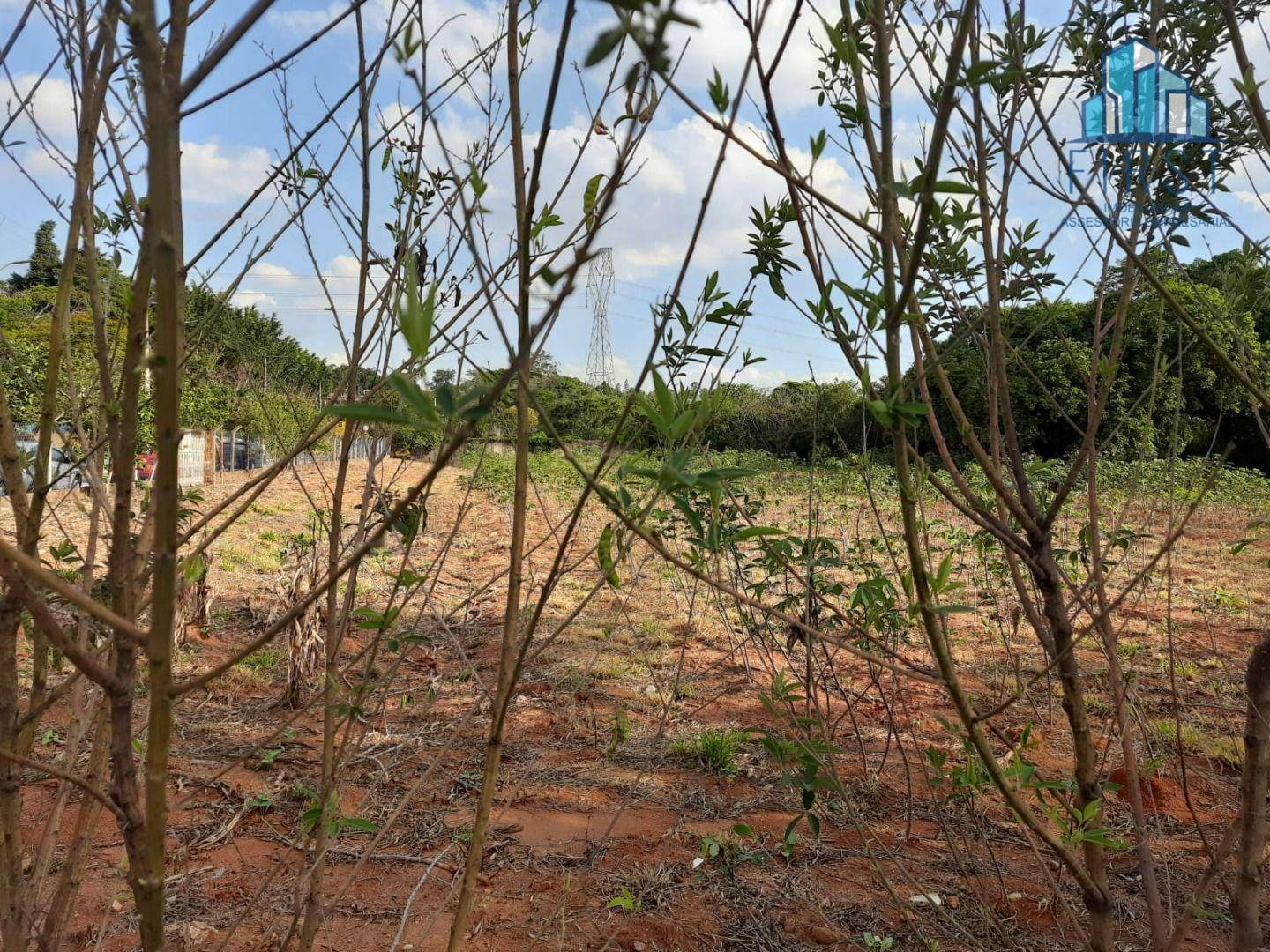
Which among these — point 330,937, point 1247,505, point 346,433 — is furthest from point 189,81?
point 1247,505

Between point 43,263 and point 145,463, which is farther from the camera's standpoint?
point 145,463

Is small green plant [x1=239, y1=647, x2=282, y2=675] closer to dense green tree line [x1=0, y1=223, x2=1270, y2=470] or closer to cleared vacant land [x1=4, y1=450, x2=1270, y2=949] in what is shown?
cleared vacant land [x1=4, y1=450, x2=1270, y2=949]

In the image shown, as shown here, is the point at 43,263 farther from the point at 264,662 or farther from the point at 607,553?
the point at 264,662

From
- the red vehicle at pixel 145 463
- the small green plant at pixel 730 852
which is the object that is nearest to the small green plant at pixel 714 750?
the small green plant at pixel 730 852

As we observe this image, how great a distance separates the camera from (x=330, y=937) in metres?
2.84

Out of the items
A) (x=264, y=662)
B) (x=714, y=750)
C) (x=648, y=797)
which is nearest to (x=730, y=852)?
(x=648, y=797)

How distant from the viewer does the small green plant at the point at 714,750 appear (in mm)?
4250

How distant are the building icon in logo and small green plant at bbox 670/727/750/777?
3024 mm

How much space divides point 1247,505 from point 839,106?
1418 centimetres

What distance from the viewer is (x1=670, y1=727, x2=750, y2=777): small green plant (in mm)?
4250

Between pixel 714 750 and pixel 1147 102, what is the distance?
10.8ft

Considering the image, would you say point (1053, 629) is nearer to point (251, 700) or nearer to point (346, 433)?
point (346, 433)

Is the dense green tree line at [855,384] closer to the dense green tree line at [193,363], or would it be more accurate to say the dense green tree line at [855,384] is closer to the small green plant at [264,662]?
the dense green tree line at [193,363]

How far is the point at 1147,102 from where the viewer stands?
1.88 meters
